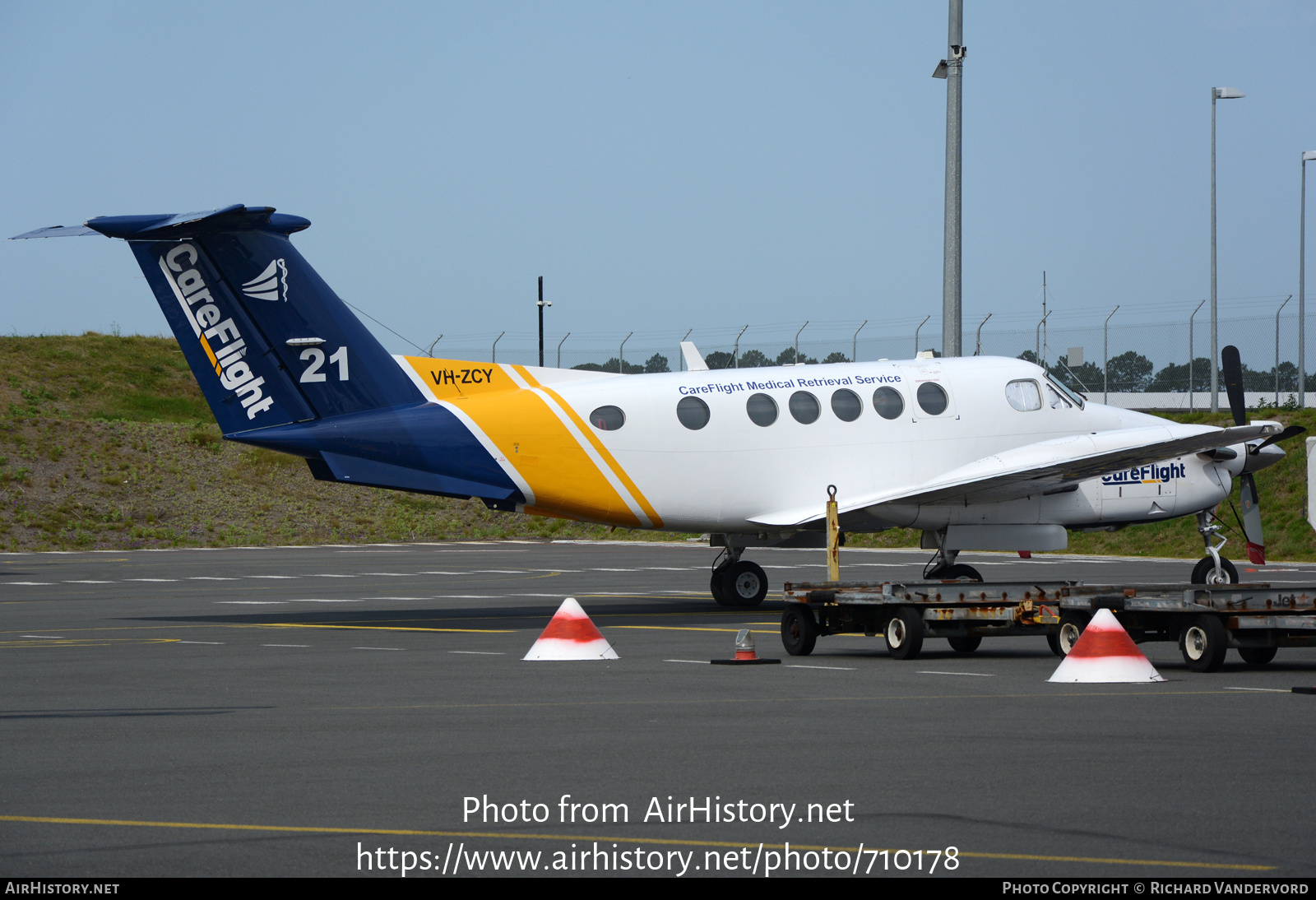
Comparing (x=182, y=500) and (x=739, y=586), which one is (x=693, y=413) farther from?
(x=182, y=500)

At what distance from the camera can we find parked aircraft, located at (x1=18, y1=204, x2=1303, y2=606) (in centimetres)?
1897

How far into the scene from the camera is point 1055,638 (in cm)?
1425

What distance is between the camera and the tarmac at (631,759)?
6371 millimetres

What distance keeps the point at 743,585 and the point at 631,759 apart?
1339cm

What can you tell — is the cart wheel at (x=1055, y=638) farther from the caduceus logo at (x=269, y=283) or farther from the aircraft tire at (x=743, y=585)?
the caduceus logo at (x=269, y=283)

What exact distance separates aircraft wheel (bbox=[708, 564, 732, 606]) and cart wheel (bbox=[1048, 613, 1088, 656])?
27.1ft

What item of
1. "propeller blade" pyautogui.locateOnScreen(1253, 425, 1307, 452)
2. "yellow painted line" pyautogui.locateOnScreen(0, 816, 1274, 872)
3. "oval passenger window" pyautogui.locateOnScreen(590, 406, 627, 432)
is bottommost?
"yellow painted line" pyautogui.locateOnScreen(0, 816, 1274, 872)

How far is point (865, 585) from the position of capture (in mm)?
14789

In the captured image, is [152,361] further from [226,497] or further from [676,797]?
[676,797]

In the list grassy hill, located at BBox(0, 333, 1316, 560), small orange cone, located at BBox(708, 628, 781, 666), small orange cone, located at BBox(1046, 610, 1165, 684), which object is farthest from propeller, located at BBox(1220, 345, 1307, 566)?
grassy hill, located at BBox(0, 333, 1316, 560)

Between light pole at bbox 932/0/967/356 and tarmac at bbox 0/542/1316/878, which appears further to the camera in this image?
light pole at bbox 932/0/967/356

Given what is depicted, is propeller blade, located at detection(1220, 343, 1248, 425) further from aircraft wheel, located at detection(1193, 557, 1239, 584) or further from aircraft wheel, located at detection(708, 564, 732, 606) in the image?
aircraft wheel, located at detection(708, 564, 732, 606)

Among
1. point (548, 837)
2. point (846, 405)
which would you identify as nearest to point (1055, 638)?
point (846, 405)

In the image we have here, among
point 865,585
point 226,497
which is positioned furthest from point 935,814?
point 226,497
